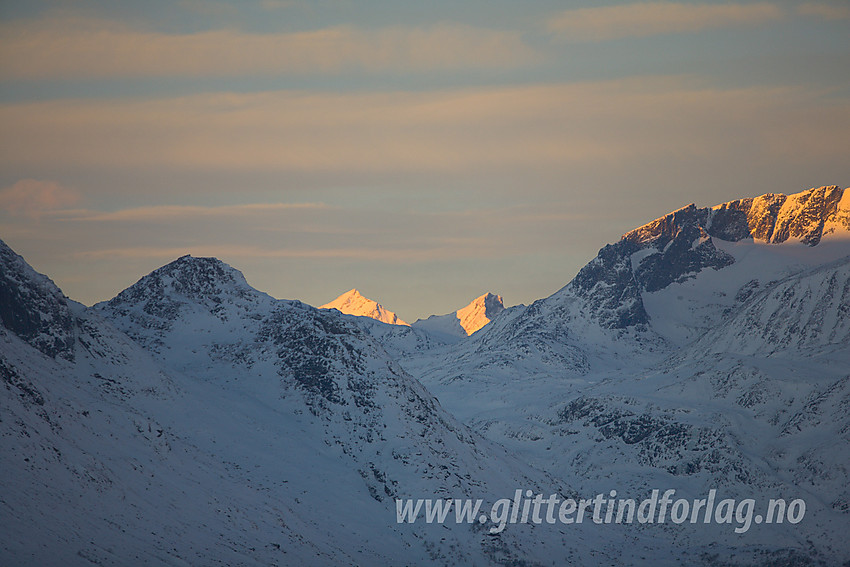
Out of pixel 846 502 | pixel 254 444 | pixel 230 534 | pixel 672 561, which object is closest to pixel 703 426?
pixel 846 502

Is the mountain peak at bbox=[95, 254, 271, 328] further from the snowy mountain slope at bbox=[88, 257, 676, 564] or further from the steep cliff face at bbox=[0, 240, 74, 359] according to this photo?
the steep cliff face at bbox=[0, 240, 74, 359]

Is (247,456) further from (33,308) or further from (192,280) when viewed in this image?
(192,280)

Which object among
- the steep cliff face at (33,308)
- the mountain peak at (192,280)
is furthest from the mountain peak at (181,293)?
the steep cliff face at (33,308)

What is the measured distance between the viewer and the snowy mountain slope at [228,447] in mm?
62375

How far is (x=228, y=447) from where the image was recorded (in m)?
85.1

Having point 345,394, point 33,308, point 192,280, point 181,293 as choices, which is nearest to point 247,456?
point 345,394

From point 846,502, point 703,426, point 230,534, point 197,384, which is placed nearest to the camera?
point 230,534

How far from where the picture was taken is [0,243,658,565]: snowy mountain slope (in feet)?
205

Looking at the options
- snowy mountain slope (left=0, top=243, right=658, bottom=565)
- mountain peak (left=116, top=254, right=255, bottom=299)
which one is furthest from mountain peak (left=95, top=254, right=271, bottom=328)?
snowy mountain slope (left=0, top=243, right=658, bottom=565)

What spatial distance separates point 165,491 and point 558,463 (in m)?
114

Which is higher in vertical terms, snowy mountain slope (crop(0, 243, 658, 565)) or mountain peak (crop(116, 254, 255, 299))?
mountain peak (crop(116, 254, 255, 299))

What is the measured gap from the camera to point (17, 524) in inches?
2156

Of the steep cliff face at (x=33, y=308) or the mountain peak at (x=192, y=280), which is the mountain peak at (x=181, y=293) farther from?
the steep cliff face at (x=33, y=308)

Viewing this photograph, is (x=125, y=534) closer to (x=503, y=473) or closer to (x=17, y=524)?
(x=17, y=524)
